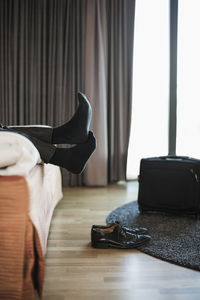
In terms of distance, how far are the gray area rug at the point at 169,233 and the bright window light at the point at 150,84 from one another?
106 centimetres

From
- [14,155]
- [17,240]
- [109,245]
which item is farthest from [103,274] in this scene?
[14,155]

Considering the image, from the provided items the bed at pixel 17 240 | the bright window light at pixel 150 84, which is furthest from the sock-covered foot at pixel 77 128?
the bright window light at pixel 150 84

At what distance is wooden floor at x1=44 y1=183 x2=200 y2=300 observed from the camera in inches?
41.5

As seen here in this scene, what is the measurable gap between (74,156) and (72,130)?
13cm

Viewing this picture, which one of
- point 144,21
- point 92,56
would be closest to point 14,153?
point 92,56

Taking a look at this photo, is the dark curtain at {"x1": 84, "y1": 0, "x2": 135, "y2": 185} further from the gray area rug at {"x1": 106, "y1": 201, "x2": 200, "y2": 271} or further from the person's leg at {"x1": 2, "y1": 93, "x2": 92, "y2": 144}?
the person's leg at {"x1": 2, "y1": 93, "x2": 92, "y2": 144}

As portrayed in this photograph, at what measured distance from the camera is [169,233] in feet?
5.32

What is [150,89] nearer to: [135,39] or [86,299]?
[135,39]

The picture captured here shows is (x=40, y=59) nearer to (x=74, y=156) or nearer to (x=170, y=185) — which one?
(x=74, y=156)

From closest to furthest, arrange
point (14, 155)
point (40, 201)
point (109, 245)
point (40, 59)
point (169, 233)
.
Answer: point (14, 155) → point (40, 201) → point (109, 245) → point (169, 233) → point (40, 59)

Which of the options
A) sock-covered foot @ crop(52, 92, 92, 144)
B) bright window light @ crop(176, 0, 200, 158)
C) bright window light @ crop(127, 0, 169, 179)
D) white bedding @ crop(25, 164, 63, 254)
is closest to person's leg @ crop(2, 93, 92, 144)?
sock-covered foot @ crop(52, 92, 92, 144)

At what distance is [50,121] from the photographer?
288 cm

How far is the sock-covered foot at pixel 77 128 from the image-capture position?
1548mm

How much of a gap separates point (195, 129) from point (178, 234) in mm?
1732
